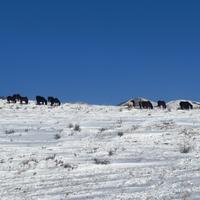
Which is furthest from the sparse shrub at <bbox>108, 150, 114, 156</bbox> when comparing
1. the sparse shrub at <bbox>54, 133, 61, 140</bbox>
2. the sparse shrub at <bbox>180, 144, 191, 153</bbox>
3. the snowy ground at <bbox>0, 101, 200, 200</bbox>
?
the sparse shrub at <bbox>54, 133, 61, 140</bbox>

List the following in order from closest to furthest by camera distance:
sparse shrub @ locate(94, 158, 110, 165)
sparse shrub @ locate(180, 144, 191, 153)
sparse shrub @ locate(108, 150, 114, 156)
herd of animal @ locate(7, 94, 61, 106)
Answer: sparse shrub @ locate(94, 158, 110, 165) < sparse shrub @ locate(180, 144, 191, 153) < sparse shrub @ locate(108, 150, 114, 156) < herd of animal @ locate(7, 94, 61, 106)

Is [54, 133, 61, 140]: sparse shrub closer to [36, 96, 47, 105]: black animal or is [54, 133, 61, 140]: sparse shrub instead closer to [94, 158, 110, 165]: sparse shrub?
[94, 158, 110, 165]: sparse shrub

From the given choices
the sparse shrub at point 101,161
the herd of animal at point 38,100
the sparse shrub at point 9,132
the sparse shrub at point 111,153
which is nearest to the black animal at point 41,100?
the herd of animal at point 38,100

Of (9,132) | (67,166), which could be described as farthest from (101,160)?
(9,132)

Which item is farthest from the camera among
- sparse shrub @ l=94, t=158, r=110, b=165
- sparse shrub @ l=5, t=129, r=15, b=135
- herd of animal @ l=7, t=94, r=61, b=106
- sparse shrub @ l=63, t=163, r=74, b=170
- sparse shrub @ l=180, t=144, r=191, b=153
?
herd of animal @ l=7, t=94, r=61, b=106

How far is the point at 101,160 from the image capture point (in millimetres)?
16375

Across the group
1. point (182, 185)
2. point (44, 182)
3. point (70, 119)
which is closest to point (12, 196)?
point (44, 182)

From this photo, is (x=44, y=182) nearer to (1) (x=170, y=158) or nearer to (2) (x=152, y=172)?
(2) (x=152, y=172)

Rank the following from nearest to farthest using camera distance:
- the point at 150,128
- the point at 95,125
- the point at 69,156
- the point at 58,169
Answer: the point at 58,169 → the point at 69,156 → the point at 150,128 → the point at 95,125

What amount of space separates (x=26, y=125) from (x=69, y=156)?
8.24 metres

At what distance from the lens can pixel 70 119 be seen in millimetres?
27875

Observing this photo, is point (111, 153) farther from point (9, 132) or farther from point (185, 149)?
point (9, 132)

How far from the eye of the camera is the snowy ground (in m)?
13.2

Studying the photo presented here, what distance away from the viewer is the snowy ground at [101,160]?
13.2m
